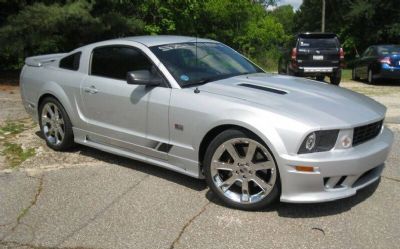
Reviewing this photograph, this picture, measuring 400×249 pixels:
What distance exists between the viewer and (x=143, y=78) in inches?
195

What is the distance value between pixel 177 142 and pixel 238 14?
91.7ft

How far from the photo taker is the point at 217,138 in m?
4.49

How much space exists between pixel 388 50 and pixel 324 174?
43.3ft

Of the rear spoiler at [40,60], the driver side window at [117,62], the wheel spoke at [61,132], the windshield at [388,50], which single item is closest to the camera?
the driver side window at [117,62]

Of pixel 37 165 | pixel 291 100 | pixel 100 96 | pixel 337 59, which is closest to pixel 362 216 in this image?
pixel 291 100

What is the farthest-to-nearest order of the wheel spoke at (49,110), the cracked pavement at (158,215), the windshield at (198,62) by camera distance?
the wheel spoke at (49,110)
the windshield at (198,62)
the cracked pavement at (158,215)

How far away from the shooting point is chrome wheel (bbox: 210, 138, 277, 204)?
428 centimetres

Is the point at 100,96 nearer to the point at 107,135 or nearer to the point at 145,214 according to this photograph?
the point at 107,135

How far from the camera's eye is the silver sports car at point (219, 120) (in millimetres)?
4082

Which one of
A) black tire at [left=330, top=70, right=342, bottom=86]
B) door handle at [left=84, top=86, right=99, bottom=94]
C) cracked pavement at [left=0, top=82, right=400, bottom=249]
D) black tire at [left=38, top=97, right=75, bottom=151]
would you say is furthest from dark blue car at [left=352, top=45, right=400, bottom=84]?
door handle at [left=84, top=86, right=99, bottom=94]

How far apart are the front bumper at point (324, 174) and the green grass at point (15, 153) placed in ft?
11.4

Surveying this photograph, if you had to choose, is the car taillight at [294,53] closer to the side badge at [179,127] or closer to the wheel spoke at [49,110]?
the wheel spoke at [49,110]

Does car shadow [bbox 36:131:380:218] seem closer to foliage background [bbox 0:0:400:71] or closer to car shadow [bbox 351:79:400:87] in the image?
foliage background [bbox 0:0:400:71]

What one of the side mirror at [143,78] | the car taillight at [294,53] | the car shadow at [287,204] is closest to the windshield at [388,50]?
the car taillight at [294,53]
